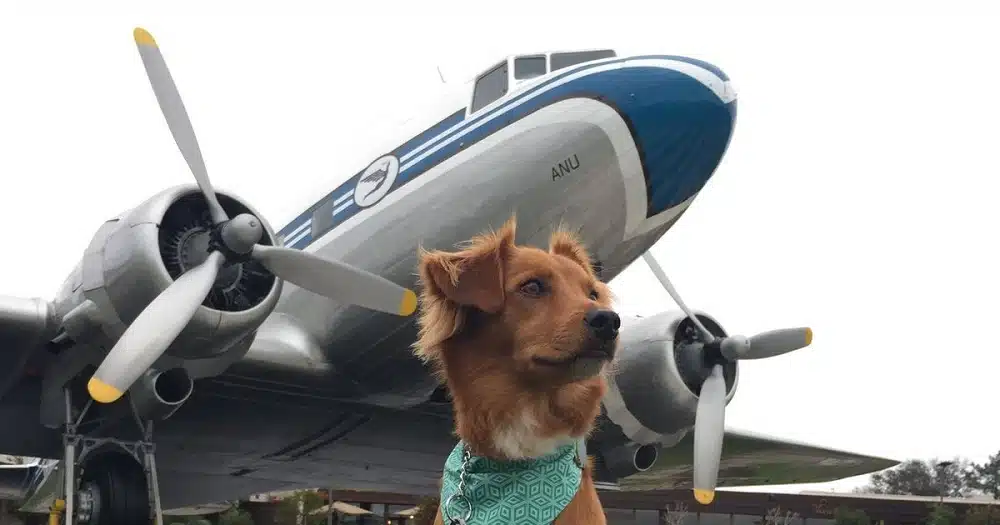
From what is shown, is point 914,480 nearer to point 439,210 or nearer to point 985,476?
point 985,476

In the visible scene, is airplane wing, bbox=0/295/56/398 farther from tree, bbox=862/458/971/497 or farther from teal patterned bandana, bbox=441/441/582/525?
tree, bbox=862/458/971/497

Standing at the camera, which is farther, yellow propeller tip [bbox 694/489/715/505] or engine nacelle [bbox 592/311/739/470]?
engine nacelle [bbox 592/311/739/470]

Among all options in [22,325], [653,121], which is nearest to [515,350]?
[653,121]

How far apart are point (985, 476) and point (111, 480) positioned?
76409 millimetres

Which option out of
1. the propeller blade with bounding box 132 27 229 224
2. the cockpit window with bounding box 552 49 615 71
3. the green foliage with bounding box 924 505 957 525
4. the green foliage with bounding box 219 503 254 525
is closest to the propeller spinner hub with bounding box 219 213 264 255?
the propeller blade with bounding box 132 27 229 224

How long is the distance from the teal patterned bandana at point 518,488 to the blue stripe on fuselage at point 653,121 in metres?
6.51

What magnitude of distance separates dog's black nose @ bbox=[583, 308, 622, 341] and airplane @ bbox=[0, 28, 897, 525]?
488 centimetres

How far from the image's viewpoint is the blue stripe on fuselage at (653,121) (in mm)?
8602

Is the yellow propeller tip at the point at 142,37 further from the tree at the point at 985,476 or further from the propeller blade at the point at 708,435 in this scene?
the tree at the point at 985,476

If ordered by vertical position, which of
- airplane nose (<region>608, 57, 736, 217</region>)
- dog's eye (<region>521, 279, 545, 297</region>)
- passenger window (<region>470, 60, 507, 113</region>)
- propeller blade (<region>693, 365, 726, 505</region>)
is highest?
passenger window (<region>470, 60, 507, 113</region>)

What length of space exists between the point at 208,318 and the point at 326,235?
8.51 feet

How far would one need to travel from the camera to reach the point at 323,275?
8.12 meters

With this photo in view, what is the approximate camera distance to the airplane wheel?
360 inches

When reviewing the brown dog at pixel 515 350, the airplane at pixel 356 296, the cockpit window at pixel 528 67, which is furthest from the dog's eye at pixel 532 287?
the cockpit window at pixel 528 67
